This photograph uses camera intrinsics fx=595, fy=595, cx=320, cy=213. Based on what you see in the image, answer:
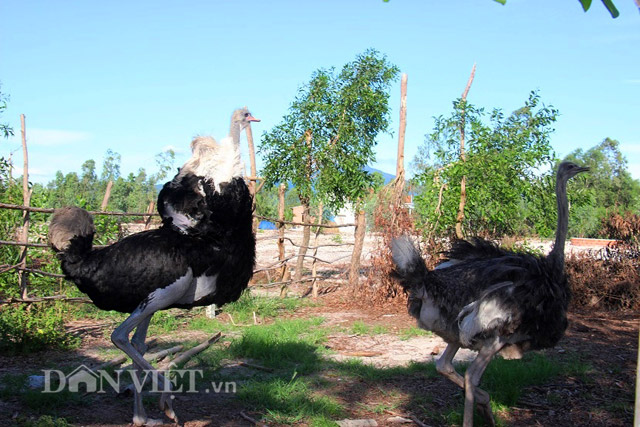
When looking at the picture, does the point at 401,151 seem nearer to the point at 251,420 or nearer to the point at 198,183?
the point at 198,183

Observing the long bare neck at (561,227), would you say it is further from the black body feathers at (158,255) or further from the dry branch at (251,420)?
the dry branch at (251,420)

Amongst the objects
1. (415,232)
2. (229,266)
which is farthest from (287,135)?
(229,266)

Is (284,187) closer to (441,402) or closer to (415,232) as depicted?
(415,232)

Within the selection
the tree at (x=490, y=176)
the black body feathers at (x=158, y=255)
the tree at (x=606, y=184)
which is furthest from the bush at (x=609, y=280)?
the tree at (x=606, y=184)

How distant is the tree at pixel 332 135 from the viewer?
9375 millimetres

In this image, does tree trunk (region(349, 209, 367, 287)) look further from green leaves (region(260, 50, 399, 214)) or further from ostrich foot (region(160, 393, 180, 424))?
ostrich foot (region(160, 393, 180, 424))

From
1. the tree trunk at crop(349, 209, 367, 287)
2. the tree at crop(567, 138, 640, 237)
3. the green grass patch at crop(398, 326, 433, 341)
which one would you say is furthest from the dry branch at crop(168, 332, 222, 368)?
the tree at crop(567, 138, 640, 237)

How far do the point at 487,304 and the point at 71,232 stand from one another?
8.33ft

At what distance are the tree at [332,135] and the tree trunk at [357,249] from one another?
52cm

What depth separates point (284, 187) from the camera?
9.41 metres

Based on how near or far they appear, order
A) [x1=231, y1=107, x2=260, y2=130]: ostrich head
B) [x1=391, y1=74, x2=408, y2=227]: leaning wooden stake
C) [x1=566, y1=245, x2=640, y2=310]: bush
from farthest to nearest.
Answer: [x1=391, y1=74, x2=408, y2=227]: leaning wooden stake
[x1=566, y1=245, x2=640, y2=310]: bush
[x1=231, y1=107, x2=260, y2=130]: ostrich head

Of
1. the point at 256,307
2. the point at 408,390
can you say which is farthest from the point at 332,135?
the point at 408,390

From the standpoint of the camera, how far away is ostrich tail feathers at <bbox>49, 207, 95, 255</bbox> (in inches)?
138

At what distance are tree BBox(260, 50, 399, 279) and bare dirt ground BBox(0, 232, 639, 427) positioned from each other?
3323mm
